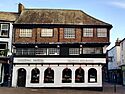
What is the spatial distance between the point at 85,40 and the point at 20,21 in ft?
31.6

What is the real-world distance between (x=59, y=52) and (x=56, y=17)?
18.5ft

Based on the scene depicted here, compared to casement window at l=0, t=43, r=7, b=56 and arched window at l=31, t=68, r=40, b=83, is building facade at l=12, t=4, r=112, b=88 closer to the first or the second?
arched window at l=31, t=68, r=40, b=83

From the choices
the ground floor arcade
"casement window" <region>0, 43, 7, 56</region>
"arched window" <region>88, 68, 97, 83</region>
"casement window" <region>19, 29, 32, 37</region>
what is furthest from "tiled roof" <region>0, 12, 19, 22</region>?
"arched window" <region>88, 68, 97, 83</region>

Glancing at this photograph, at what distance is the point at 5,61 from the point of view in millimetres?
33750

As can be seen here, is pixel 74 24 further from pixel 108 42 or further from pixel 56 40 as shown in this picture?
pixel 108 42

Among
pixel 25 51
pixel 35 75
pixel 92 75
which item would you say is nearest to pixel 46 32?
pixel 25 51

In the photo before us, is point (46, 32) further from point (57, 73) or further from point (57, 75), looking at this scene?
point (57, 75)

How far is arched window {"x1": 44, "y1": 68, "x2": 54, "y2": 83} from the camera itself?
1225 inches

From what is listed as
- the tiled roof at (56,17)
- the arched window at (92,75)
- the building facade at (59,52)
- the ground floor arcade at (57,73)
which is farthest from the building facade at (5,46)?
the arched window at (92,75)

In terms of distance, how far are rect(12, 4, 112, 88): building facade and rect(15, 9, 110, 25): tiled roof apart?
0.14 m

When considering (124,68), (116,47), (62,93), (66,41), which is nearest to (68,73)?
(66,41)

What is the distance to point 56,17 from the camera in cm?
3397

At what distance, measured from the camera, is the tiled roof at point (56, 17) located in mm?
32688

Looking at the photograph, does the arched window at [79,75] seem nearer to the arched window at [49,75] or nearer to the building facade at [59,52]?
the building facade at [59,52]
